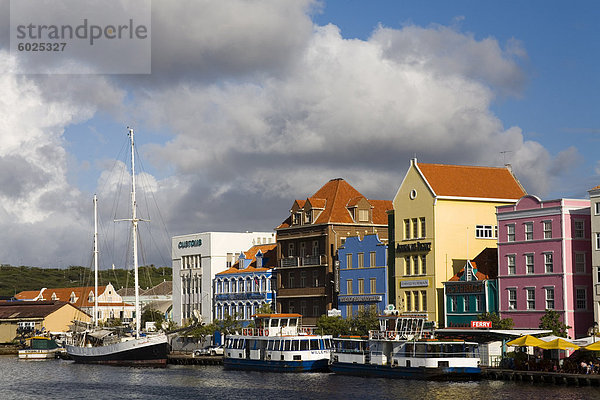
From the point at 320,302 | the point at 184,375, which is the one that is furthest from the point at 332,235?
the point at 184,375

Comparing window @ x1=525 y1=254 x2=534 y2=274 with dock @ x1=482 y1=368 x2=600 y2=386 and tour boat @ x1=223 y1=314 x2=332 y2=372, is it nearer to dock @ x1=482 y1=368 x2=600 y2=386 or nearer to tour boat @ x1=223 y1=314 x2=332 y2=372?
dock @ x1=482 y1=368 x2=600 y2=386

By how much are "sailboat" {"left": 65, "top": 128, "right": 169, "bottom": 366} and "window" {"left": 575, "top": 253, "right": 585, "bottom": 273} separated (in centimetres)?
4936

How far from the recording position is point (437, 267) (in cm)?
10012

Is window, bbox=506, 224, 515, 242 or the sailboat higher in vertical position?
window, bbox=506, 224, 515, 242

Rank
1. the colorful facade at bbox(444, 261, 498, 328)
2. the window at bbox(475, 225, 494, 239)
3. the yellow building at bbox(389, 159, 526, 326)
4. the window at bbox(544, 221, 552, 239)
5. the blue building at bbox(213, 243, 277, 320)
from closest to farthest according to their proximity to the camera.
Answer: the window at bbox(544, 221, 552, 239)
the colorful facade at bbox(444, 261, 498, 328)
the yellow building at bbox(389, 159, 526, 326)
the window at bbox(475, 225, 494, 239)
the blue building at bbox(213, 243, 277, 320)

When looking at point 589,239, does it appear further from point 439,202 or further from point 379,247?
point 379,247

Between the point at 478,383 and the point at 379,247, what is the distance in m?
34.1

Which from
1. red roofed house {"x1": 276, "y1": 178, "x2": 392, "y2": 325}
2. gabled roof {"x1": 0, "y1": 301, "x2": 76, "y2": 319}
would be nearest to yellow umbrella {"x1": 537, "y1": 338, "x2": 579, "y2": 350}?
red roofed house {"x1": 276, "y1": 178, "x2": 392, "y2": 325}

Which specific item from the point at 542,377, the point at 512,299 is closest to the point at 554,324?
the point at 512,299

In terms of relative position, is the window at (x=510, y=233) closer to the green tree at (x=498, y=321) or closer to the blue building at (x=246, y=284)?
the green tree at (x=498, y=321)

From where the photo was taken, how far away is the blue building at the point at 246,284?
5074 inches

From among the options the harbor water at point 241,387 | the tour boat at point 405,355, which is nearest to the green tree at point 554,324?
the tour boat at point 405,355

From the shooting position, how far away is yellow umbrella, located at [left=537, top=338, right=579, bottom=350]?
7338 centimetres

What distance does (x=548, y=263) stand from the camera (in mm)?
87625
